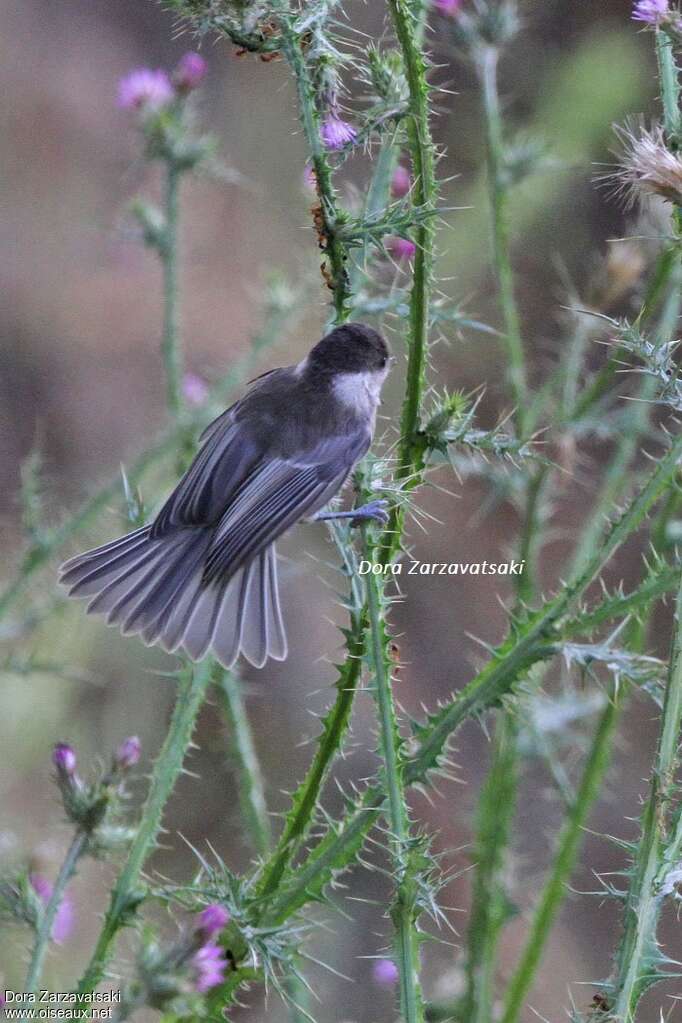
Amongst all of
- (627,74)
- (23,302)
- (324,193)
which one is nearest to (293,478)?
(324,193)

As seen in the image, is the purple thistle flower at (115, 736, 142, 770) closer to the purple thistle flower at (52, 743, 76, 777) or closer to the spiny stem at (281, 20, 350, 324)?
the purple thistle flower at (52, 743, 76, 777)

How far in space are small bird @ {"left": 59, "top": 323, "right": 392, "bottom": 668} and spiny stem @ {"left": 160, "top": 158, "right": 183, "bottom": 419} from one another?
0.13m

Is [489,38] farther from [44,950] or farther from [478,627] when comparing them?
[478,627]

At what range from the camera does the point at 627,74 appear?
590 centimetres

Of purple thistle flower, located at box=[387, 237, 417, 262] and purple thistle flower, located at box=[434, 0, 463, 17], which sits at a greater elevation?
purple thistle flower, located at box=[434, 0, 463, 17]

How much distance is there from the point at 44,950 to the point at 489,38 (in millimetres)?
2405

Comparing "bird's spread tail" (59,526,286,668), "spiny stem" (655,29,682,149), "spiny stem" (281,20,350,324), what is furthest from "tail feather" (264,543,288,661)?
"spiny stem" (655,29,682,149)

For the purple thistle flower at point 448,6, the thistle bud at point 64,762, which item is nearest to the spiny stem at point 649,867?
the thistle bud at point 64,762

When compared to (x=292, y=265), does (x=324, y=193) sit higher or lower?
lower

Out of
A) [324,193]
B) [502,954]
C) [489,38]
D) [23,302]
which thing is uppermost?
[23,302]

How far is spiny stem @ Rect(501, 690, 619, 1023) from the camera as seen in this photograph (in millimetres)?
2418

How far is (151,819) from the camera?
1.97m

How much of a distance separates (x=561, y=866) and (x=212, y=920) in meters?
0.97

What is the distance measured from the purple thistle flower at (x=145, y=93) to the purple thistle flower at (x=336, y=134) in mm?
1447
